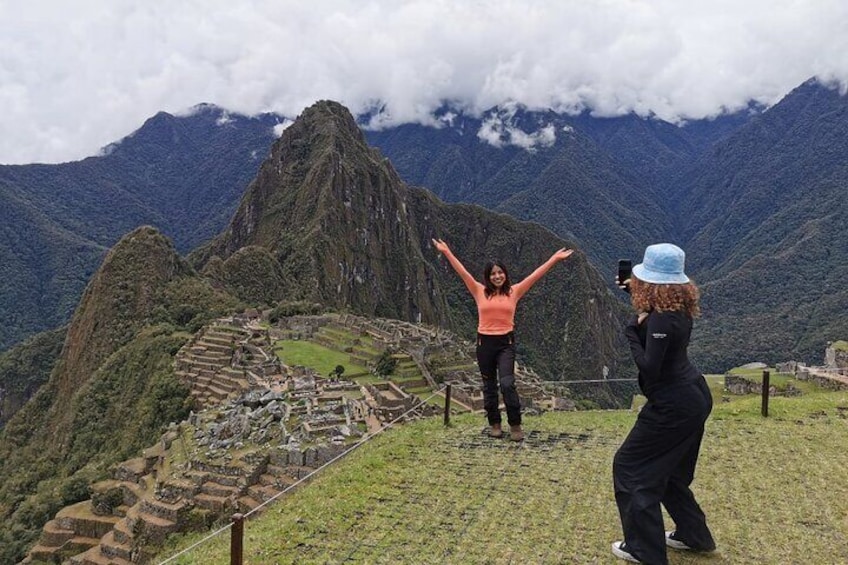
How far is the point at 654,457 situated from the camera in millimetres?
5363

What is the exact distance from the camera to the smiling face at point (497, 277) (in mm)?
8773

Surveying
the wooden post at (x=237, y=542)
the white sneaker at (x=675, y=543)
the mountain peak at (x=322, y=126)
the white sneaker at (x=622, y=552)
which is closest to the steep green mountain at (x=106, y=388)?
the wooden post at (x=237, y=542)

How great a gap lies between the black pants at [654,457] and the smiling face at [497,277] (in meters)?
3.58

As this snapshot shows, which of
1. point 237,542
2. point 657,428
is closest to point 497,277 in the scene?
point 657,428

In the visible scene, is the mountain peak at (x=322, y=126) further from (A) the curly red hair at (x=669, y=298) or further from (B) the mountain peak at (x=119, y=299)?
(A) the curly red hair at (x=669, y=298)

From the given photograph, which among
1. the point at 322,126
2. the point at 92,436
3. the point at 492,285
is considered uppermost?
the point at 322,126

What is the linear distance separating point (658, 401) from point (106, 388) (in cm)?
5523

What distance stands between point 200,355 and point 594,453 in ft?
133

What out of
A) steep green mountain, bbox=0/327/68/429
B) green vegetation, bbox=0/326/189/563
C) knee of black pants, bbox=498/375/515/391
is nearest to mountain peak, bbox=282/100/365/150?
steep green mountain, bbox=0/327/68/429

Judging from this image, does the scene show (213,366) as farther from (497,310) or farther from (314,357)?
(497,310)

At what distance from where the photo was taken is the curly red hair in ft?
17.3

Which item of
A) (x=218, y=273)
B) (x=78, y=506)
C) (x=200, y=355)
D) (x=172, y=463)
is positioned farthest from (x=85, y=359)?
(x=172, y=463)

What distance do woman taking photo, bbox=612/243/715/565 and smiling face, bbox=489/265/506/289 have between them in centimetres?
332

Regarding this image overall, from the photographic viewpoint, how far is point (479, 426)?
1088 centimetres
